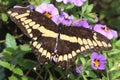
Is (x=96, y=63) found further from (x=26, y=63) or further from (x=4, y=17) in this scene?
(x=4, y=17)

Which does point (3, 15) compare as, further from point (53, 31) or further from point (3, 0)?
point (53, 31)

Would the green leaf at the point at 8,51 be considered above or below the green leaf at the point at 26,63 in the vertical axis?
above

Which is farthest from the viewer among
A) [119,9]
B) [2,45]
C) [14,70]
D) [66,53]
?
[119,9]

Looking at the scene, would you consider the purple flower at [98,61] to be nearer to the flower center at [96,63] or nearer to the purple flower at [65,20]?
the flower center at [96,63]

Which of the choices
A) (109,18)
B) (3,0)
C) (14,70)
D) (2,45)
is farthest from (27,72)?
(109,18)

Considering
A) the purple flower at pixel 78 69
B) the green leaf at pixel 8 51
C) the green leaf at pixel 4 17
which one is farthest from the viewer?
the green leaf at pixel 4 17

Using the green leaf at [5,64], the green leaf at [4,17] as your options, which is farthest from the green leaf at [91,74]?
the green leaf at [4,17]
